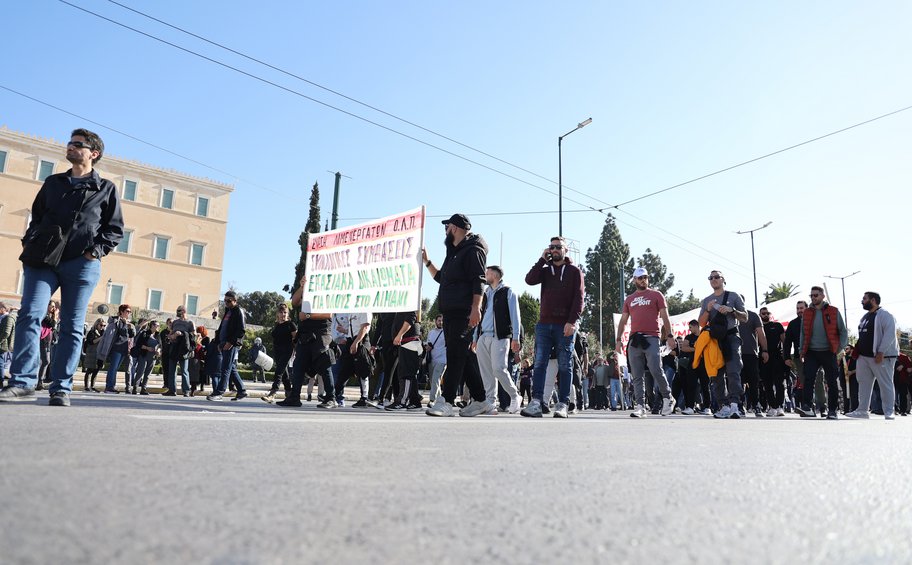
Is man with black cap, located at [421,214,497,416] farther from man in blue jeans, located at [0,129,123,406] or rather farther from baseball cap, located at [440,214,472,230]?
man in blue jeans, located at [0,129,123,406]

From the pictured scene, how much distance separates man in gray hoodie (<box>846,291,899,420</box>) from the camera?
957 cm

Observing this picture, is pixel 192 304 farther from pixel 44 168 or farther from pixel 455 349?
pixel 455 349

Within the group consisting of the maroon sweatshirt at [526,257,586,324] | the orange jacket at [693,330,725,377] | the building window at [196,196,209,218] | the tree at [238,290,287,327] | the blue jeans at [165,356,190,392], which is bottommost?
the blue jeans at [165,356,190,392]

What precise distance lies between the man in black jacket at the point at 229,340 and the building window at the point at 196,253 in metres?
47.0

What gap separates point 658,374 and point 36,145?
51.6m

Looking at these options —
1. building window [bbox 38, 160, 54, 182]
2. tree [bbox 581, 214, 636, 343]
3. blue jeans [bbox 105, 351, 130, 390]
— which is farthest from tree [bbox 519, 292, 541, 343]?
blue jeans [bbox 105, 351, 130, 390]

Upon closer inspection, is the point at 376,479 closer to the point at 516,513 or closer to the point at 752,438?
the point at 516,513

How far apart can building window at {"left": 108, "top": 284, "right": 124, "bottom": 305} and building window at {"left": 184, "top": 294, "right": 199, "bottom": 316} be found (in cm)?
480

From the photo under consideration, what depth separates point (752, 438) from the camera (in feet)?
14.3

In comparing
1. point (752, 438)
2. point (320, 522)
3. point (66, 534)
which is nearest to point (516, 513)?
point (320, 522)

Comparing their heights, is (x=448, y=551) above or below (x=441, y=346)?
below

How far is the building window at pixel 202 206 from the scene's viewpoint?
180 ft

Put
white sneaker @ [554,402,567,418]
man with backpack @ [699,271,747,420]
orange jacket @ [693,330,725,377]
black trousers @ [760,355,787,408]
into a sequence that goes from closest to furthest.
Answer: white sneaker @ [554,402,567,418] → man with backpack @ [699,271,747,420] → orange jacket @ [693,330,725,377] → black trousers @ [760,355,787,408]

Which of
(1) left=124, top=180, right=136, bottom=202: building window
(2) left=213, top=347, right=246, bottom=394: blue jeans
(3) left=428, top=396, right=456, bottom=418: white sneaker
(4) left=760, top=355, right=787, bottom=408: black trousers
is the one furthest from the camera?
(1) left=124, top=180, right=136, bottom=202: building window
